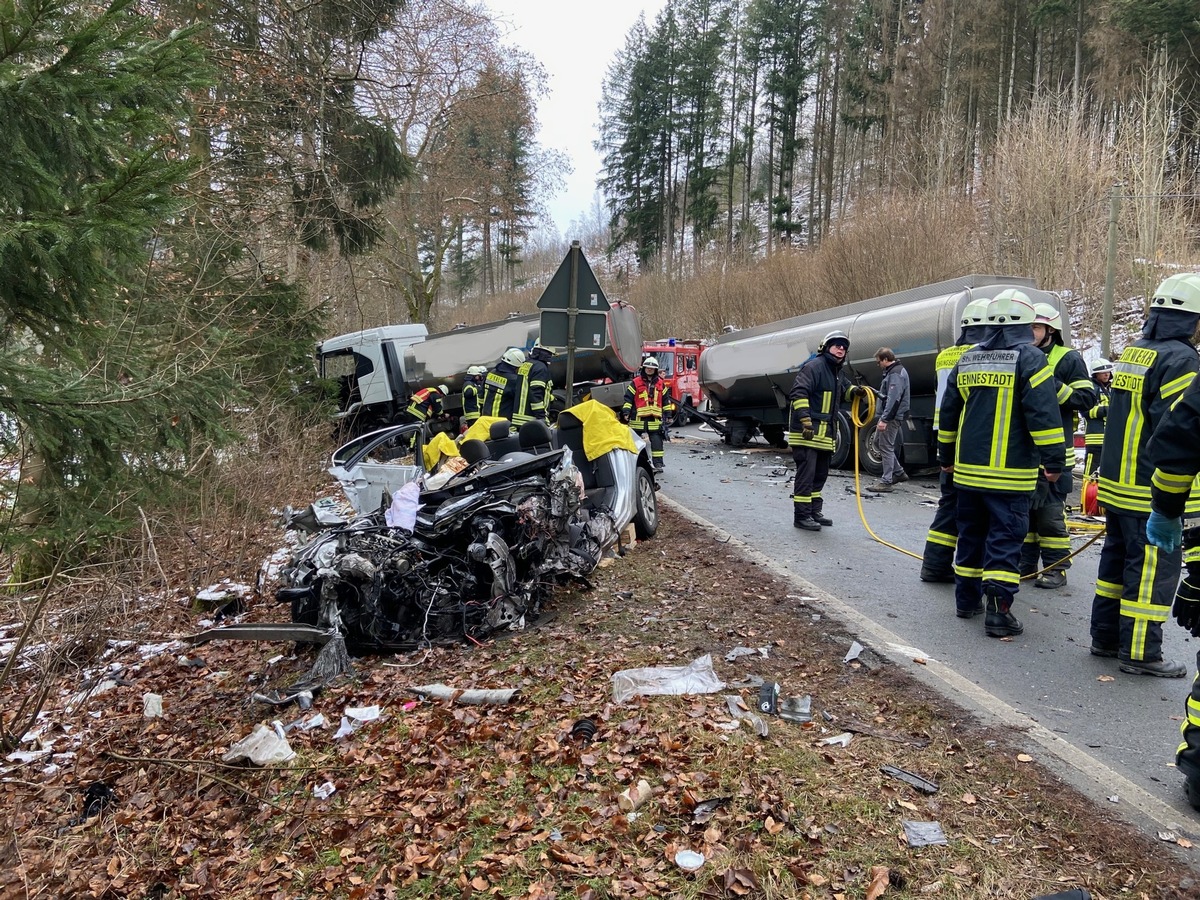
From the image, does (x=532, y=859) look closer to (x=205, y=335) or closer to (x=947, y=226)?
(x=205, y=335)

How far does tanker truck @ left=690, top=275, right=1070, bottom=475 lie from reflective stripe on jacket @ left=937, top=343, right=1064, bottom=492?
5.97m

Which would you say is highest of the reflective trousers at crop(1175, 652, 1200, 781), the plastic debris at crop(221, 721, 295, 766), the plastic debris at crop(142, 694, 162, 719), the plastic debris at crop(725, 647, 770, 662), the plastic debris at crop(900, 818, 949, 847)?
the reflective trousers at crop(1175, 652, 1200, 781)

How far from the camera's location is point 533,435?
595cm

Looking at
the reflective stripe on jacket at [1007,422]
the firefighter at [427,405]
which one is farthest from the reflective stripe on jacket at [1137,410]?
the firefighter at [427,405]

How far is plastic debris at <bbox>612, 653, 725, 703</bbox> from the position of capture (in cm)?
386

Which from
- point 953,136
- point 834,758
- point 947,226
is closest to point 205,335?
point 834,758

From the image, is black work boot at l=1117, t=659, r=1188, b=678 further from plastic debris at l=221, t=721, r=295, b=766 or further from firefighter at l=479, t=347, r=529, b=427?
firefighter at l=479, t=347, r=529, b=427

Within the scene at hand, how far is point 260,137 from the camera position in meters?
10.9

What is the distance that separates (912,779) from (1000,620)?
1.98 metres

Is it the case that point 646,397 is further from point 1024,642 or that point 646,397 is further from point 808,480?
point 1024,642

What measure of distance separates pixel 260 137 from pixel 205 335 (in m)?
4.54

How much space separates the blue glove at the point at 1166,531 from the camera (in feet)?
10.2

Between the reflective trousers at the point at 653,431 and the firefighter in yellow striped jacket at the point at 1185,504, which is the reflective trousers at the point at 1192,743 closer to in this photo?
the firefighter in yellow striped jacket at the point at 1185,504

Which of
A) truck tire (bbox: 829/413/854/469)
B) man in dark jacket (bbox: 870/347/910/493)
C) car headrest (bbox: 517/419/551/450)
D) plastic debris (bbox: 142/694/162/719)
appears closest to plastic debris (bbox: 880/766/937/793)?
car headrest (bbox: 517/419/551/450)
